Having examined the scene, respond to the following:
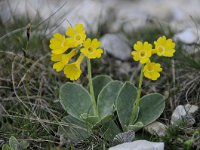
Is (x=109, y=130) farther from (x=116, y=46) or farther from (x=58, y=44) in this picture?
(x=116, y=46)

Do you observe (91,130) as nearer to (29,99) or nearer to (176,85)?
(29,99)

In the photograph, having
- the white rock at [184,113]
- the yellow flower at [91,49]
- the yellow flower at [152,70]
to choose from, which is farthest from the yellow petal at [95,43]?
the white rock at [184,113]

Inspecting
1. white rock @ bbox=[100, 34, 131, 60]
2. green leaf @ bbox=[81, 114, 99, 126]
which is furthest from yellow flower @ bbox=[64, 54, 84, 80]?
white rock @ bbox=[100, 34, 131, 60]

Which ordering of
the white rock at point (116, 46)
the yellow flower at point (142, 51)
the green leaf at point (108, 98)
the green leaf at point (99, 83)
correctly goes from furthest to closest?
the white rock at point (116, 46) → the green leaf at point (99, 83) → the green leaf at point (108, 98) → the yellow flower at point (142, 51)

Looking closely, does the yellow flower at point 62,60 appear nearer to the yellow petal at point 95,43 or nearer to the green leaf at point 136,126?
the yellow petal at point 95,43

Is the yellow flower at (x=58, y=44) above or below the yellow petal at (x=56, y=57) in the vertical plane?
above

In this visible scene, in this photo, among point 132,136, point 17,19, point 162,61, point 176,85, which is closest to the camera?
point 132,136

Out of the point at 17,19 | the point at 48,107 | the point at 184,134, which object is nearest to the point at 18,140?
the point at 48,107
